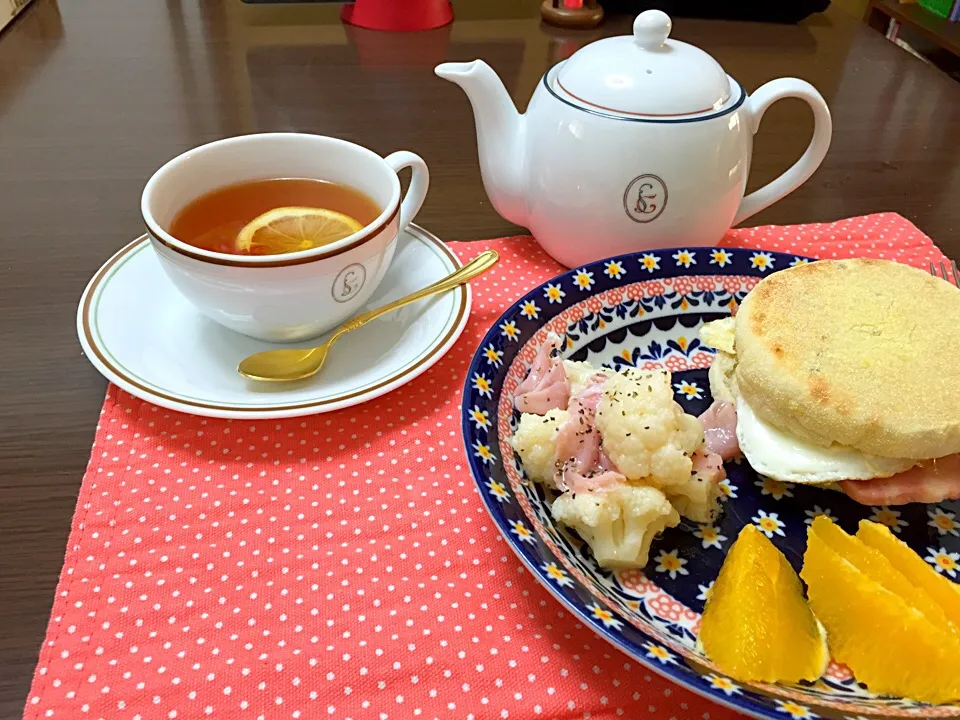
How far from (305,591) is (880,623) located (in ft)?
1.64

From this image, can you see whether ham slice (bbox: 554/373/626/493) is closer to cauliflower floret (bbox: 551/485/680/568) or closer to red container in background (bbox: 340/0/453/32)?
cauliflower floret (bbox: 551/485/680/568)

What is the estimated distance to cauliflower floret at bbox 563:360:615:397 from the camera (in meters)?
0.85

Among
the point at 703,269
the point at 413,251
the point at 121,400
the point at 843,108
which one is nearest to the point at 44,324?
the point at 121,400

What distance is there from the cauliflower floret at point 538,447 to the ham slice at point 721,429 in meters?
0.19

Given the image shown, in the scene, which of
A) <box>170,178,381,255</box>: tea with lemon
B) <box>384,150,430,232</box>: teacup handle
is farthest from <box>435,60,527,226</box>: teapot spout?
<box>170,178,381,255</box>: tea with lemon

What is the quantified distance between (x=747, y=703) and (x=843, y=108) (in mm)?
1636

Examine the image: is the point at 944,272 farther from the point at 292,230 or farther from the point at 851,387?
the point at 292,230

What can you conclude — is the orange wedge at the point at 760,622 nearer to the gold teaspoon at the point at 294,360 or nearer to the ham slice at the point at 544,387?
the ham slice at the point at 544,387

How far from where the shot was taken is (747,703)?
21.1 inches

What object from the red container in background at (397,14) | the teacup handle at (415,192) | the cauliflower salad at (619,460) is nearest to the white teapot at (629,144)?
the teacup handle at (415,192)

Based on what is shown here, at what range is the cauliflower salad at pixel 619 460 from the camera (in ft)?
2.29

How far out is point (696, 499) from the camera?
753mm

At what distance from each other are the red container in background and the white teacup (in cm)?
123

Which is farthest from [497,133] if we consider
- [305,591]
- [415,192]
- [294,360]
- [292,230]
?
[305,591]
